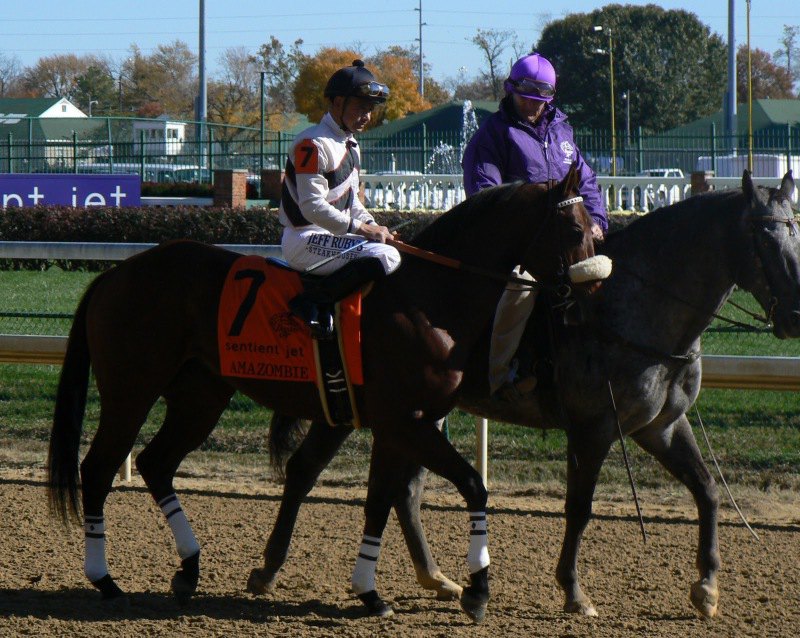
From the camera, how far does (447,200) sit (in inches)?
959

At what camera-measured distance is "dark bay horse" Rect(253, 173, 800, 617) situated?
475 cm

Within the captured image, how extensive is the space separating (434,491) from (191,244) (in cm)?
270

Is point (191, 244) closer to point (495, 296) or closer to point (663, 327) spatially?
point (495, 296)

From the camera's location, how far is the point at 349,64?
52688 millimetres

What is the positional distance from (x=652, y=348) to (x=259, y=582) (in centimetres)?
201

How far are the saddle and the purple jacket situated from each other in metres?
1.05

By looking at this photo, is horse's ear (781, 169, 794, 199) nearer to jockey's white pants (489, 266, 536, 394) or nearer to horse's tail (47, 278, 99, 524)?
jockey's white pants (489, 266, 536, 394)

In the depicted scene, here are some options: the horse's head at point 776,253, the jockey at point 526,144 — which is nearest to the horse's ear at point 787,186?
the horse's head at point 776,253

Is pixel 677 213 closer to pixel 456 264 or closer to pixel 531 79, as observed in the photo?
pixel 531 79

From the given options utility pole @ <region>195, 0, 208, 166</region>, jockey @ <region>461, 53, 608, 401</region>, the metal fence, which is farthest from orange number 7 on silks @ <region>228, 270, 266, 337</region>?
utility pole @ <region>195, 0, 208, 166</region>

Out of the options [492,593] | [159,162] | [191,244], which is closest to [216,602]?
[492,593]

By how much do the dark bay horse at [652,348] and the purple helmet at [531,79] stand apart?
29.7 inches

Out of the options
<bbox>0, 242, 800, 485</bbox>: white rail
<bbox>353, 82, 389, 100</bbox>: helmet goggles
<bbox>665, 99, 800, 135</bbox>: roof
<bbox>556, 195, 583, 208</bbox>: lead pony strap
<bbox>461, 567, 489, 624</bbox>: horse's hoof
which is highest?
<bbox>665, 99, 800, 135</bbox>: roof

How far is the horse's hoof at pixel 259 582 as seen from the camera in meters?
5.08
